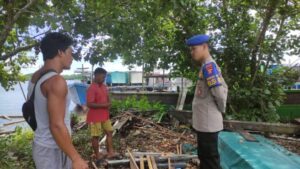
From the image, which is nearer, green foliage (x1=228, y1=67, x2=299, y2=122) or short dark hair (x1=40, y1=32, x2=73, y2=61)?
short dark hair (x1=40, y1=32, x2=73, y2=61)

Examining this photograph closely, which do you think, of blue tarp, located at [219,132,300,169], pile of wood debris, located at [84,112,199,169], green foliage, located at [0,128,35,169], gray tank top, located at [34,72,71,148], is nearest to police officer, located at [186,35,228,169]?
blue tarp, located at [219,132,300,169]

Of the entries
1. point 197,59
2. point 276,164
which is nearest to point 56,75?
point 197,59

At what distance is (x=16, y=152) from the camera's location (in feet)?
22.2

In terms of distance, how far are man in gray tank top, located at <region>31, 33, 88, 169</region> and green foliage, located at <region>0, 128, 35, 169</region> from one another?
11.4 ft

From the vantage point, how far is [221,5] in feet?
31.4

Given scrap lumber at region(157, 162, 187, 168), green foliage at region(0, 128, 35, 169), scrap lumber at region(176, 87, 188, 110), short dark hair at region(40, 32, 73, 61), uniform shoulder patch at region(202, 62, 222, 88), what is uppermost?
short dark hair at region(40, 32, 73, 61)

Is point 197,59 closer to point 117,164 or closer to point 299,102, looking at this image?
point 117,164

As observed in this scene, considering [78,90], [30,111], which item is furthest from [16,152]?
[78,90]

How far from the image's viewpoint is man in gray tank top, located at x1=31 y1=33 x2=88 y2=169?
7.81ft

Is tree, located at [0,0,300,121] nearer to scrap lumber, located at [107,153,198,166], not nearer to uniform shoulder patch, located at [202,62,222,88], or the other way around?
scrap lumber, located at [107,153,198,166]

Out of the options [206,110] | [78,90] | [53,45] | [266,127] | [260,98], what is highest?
[53,45]

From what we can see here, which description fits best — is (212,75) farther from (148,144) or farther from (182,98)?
(182,98)

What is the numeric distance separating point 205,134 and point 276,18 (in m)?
6.91

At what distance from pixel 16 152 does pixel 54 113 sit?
493cm
